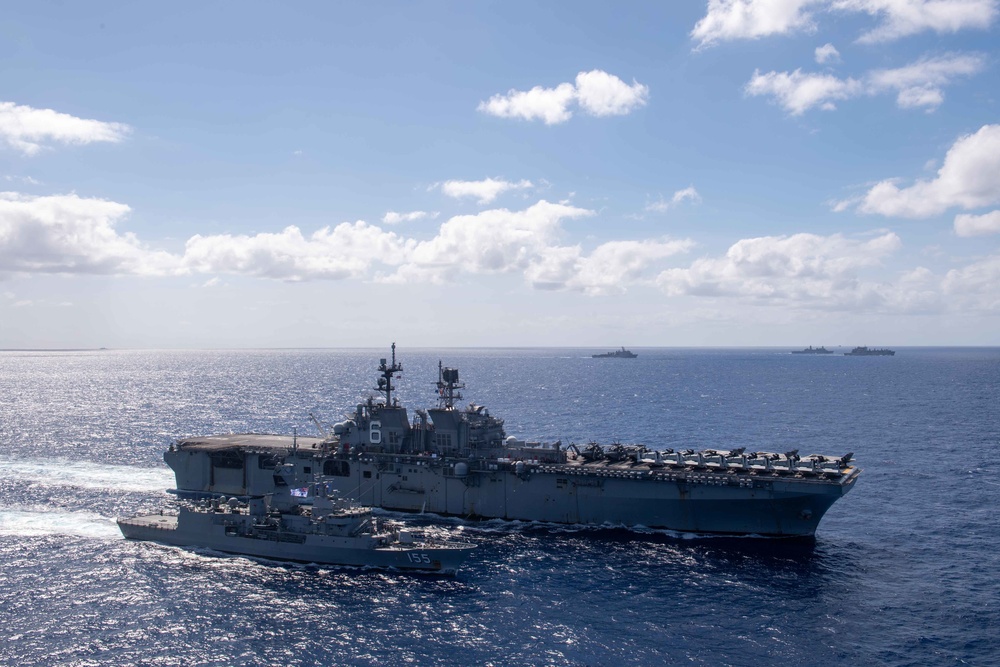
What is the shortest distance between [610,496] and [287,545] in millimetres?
20505

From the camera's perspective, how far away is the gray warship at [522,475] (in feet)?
143

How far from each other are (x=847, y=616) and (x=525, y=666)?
50.0 feet

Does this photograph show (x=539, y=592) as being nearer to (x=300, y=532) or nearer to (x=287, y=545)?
(x=300, y=532)

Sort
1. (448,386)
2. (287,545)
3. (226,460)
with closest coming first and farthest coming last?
(287,545), (448,386), (226,460)

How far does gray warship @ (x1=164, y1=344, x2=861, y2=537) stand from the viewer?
143 feet

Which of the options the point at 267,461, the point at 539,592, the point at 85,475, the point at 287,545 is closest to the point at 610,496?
Answer: the point at 539,592

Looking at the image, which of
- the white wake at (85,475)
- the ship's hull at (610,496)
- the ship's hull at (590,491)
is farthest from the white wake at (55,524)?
the ship's hull at (610,496)

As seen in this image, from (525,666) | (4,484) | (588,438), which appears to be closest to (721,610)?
(525,666)

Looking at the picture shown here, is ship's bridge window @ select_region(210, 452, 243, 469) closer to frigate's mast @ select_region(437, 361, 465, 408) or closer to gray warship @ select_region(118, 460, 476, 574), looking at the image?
gray warship @ select_region(118, 460, 476, 574)

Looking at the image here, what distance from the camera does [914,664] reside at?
27609mm

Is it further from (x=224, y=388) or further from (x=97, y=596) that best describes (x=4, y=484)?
(x=224, y=388)

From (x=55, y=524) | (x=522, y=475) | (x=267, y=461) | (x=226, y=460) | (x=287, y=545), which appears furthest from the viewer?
(x=226, y=460)

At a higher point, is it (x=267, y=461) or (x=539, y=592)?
(x=267, y=461)

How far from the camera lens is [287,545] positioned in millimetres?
41969
